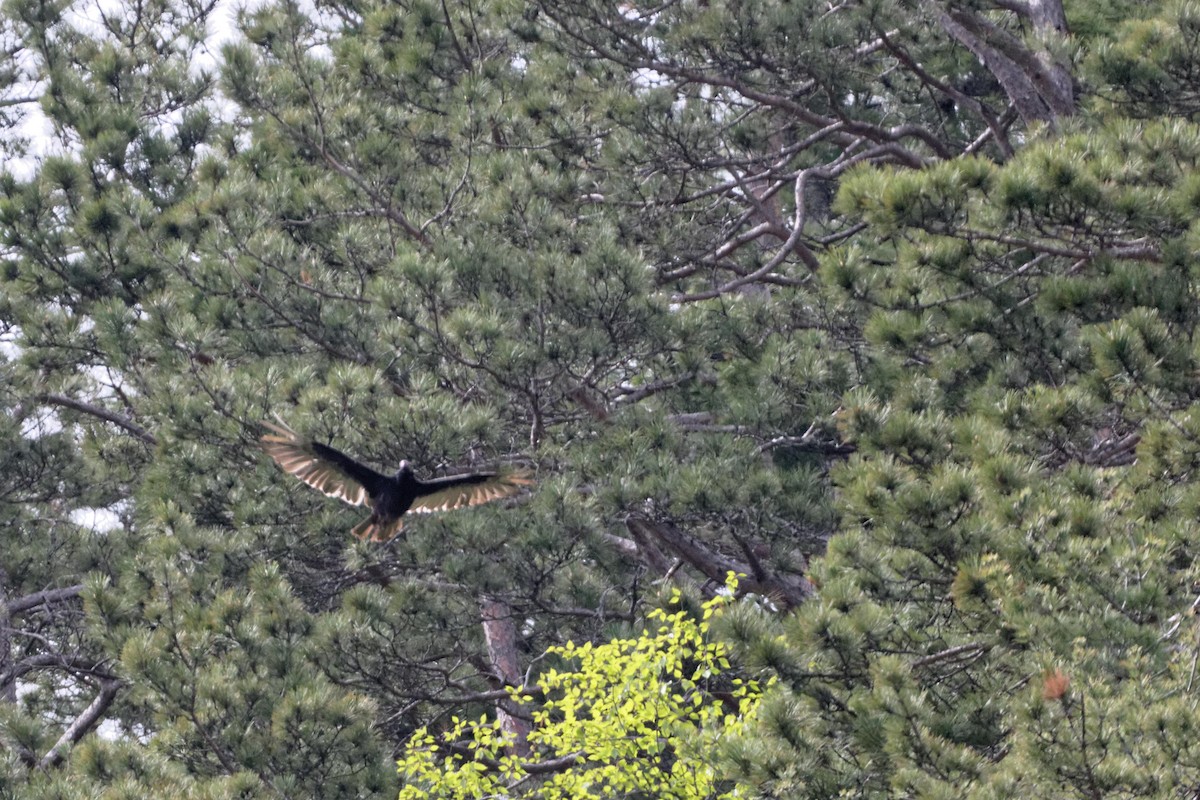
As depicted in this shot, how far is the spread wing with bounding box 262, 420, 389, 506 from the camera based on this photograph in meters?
7.39

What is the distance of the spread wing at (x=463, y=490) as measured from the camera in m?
7.53

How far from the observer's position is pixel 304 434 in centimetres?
761

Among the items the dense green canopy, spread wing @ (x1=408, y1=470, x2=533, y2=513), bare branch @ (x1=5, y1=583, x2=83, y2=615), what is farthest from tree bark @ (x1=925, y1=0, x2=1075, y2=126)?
bare branch @ (x1=5, y1=583, x2=83, y2=615)

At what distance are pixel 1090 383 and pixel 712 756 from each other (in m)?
2.34

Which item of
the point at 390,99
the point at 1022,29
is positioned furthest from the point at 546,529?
the point at 1022,29

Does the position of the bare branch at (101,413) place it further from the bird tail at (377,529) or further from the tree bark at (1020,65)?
the tree bark at (1020,65)

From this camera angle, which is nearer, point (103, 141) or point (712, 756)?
point (712, 756)

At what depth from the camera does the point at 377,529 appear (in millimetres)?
7730

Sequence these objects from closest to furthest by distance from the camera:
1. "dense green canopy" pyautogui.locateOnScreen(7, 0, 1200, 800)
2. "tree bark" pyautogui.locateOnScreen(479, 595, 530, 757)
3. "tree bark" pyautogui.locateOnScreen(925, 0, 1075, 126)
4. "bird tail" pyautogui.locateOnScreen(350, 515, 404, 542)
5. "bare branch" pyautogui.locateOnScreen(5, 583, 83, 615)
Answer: "dense green canopy" pyautogui.locateOnScreen(7, 0, 1200, 800) → "bird tail" pyautogui.locateOnScreen(350, 515, 404, 542) → "tree bark" pyautogui.locateOnScreen(925, 0, 1075, 126) → "tree bark" pyautogui.locateOnScreen(479, 595, 530, 757) → "bare branch" pyautogui.locateOnScreen(5, 583, 83, 615)

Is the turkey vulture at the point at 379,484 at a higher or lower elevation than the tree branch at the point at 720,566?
higher

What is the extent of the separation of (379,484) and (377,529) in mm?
295

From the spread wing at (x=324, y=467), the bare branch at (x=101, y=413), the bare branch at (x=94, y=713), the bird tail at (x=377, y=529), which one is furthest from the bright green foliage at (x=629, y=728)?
the bare branch at (x=101, y=413)

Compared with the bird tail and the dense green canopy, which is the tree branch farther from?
the bird tail

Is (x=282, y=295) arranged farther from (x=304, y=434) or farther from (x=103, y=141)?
(x=103, y=141)
